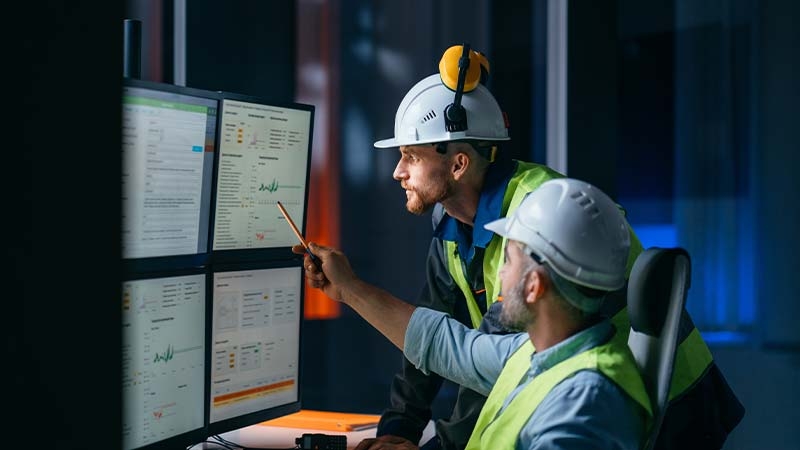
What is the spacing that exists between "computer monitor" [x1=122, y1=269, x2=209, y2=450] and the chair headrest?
0.81m

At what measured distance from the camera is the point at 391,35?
202 inches

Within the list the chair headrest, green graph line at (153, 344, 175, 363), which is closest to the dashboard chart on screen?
green graph line at (153, 344, 175, 363)

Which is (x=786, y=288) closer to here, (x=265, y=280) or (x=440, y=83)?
(x=440, y=83)

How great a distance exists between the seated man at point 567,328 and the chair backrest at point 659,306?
0.03 metres

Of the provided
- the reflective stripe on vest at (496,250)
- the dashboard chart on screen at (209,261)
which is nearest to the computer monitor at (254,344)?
the dashboard chart on screen at (209,261)

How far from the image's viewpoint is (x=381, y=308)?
6.84 feet

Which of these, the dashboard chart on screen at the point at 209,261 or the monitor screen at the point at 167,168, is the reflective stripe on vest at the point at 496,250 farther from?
the monitor screen at the point at 167,168

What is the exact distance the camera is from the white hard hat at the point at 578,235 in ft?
5.01

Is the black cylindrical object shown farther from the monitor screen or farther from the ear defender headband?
the ear defender headband

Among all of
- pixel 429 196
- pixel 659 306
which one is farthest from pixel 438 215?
pixel 659 306

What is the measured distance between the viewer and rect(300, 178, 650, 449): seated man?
1443mm
